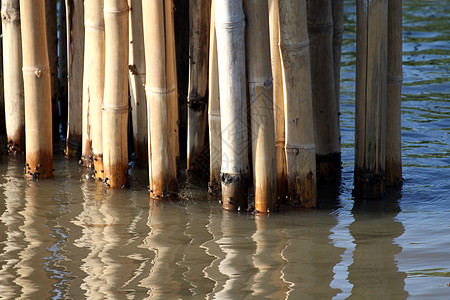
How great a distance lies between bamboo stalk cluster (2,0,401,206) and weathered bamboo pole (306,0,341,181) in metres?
0.01

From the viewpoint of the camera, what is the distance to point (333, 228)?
6.03 meters

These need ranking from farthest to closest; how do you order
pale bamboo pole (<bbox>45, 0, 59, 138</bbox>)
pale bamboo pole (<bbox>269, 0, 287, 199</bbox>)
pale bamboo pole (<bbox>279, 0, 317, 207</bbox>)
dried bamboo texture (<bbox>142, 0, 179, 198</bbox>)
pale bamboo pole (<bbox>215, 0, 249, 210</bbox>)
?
pale bamboo pole (<bbox>45, 0, 59, 138</bbox>)
pale bamboo pole (<bbox>269, 0, 287, 199</bbox>)
dried bamboo texture (<bbox>142, 0, 179, 198</bbox>)
pale bamboo pole (<bbox>279, 0, 317, 207</bbox>)
pale bamboo pole (<bbox>215, 0, 249, 210</bbox>)

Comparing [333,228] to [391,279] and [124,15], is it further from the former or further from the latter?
[124,15]

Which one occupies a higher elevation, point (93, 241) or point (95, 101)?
point (95, 101)

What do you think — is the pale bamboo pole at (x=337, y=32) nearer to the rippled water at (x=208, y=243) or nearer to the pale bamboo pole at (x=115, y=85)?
the rippled water at (x=208, y=243)

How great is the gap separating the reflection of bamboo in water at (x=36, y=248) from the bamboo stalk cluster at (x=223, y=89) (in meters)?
0.49

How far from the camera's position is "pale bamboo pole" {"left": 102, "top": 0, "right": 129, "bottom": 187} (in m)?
6.25

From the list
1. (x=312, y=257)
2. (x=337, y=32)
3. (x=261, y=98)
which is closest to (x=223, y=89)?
(x=261, y=98)

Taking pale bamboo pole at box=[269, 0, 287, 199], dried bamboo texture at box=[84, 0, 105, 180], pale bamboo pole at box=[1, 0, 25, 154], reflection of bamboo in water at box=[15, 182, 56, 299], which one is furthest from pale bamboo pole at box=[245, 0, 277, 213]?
pale bamboo pole at box=[1, 0, 25, 154]

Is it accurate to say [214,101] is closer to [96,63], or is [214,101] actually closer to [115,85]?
[115,85]

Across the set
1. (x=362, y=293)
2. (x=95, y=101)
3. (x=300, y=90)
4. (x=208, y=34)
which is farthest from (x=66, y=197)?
(x=362, y=293)

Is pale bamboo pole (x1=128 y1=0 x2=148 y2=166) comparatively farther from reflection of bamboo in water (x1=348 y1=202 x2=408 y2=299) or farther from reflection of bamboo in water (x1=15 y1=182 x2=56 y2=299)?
reflection of bamboo in water (x1=348 y1=202 x2=408 y2=299)

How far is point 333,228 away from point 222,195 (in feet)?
3.43

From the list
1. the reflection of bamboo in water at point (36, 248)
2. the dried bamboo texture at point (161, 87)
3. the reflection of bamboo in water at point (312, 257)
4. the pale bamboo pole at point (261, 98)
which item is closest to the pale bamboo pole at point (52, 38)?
the reflection of bamboo in water at point (36, 248)
